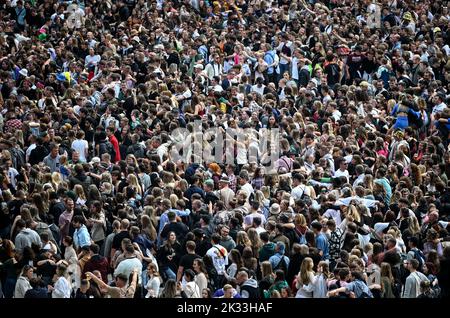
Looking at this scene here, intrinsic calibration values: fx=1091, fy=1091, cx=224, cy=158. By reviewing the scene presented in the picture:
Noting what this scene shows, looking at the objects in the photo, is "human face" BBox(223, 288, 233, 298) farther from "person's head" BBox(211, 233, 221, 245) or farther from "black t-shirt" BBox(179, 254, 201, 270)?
"person's head" BBox(211, 233, 221, 245)

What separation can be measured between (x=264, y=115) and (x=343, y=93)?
208cm

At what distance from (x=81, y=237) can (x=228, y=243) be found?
2084 millimetres

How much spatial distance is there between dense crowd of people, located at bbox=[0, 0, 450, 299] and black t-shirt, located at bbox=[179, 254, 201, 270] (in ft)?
0.08

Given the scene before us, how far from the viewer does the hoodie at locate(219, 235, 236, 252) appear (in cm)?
1439

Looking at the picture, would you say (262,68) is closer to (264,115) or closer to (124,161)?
(264,115)

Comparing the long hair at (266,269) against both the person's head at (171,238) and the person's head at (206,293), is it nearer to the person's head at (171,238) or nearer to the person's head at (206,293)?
the person's head at (206,293)

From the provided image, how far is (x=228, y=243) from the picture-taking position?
14430mm

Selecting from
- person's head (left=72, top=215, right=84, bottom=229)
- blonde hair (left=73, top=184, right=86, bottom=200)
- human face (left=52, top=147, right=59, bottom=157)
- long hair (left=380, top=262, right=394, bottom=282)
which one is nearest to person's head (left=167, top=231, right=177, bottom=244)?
person's head (left=72, top=215, right=84, bottom=229)

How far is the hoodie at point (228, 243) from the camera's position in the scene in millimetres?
14391

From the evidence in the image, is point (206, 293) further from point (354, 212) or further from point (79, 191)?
point (79, 191)

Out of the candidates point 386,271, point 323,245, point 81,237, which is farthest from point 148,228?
point 386,271

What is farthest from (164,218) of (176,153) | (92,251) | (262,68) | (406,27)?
(406,27)

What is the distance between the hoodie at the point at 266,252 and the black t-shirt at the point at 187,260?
87 cm
